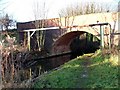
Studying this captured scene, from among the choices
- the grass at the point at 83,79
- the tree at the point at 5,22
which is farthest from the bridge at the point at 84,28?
the grass at the point at 83,79

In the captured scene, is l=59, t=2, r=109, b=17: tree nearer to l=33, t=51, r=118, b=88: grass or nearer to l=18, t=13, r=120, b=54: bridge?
l=18, t=13, r=120, b=54: bridge

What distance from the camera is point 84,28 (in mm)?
19766

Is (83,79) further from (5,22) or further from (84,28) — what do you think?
(84,28)

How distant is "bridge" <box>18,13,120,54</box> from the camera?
17.3m

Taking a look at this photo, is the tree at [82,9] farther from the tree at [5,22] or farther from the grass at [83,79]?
the grass at [83,79]

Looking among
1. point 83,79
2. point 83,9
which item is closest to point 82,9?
point 83,9

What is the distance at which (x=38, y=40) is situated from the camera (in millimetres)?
22344

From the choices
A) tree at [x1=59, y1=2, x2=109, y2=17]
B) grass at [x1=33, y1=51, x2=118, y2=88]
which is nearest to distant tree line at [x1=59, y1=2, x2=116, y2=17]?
tree at [x1=59, y1=2, x2=109, y2=17]

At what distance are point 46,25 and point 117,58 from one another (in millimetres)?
13005

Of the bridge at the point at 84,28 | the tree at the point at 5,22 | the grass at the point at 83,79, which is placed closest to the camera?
the tree at the point at 5,22

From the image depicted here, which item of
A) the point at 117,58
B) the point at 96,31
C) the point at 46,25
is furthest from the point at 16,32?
the point at 117,58

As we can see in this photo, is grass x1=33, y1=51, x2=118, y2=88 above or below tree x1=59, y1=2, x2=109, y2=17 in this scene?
below

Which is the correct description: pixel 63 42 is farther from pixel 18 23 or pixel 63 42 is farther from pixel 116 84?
pixel 116 84

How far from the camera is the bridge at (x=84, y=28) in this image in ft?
56.8
